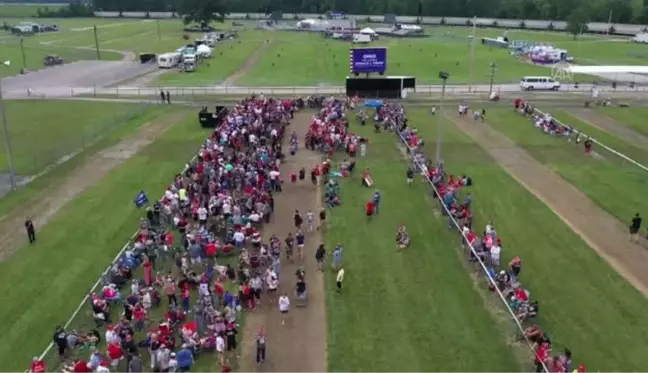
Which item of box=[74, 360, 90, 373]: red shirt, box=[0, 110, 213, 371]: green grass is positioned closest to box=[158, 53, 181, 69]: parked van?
box=[0, 110, 213, 371]: green grass

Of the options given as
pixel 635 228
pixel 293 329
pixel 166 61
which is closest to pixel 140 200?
pixel 293 329

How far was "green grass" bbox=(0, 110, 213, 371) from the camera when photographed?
71.3 feet

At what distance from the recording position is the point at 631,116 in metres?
58.1

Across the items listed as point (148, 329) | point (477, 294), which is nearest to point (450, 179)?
point (477, 294)

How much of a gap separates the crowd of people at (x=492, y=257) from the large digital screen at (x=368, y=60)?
23.8m

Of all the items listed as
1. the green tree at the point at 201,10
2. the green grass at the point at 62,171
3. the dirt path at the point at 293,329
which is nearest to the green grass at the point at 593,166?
the dirt path at the point at 293,329

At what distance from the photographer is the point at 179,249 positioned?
27234mm

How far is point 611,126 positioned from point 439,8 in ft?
450

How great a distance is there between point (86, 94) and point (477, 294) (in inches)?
2219

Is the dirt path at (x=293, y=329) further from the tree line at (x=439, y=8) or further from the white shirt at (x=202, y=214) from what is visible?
the tree line at (x=439, y=8)

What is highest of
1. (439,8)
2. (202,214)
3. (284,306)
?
(439,8)

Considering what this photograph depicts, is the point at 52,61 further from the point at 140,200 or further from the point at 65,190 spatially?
the point at 140,200

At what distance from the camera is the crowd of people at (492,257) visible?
62.7 ft

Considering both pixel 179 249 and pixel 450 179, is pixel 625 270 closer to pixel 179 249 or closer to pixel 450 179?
pixel 450 179
